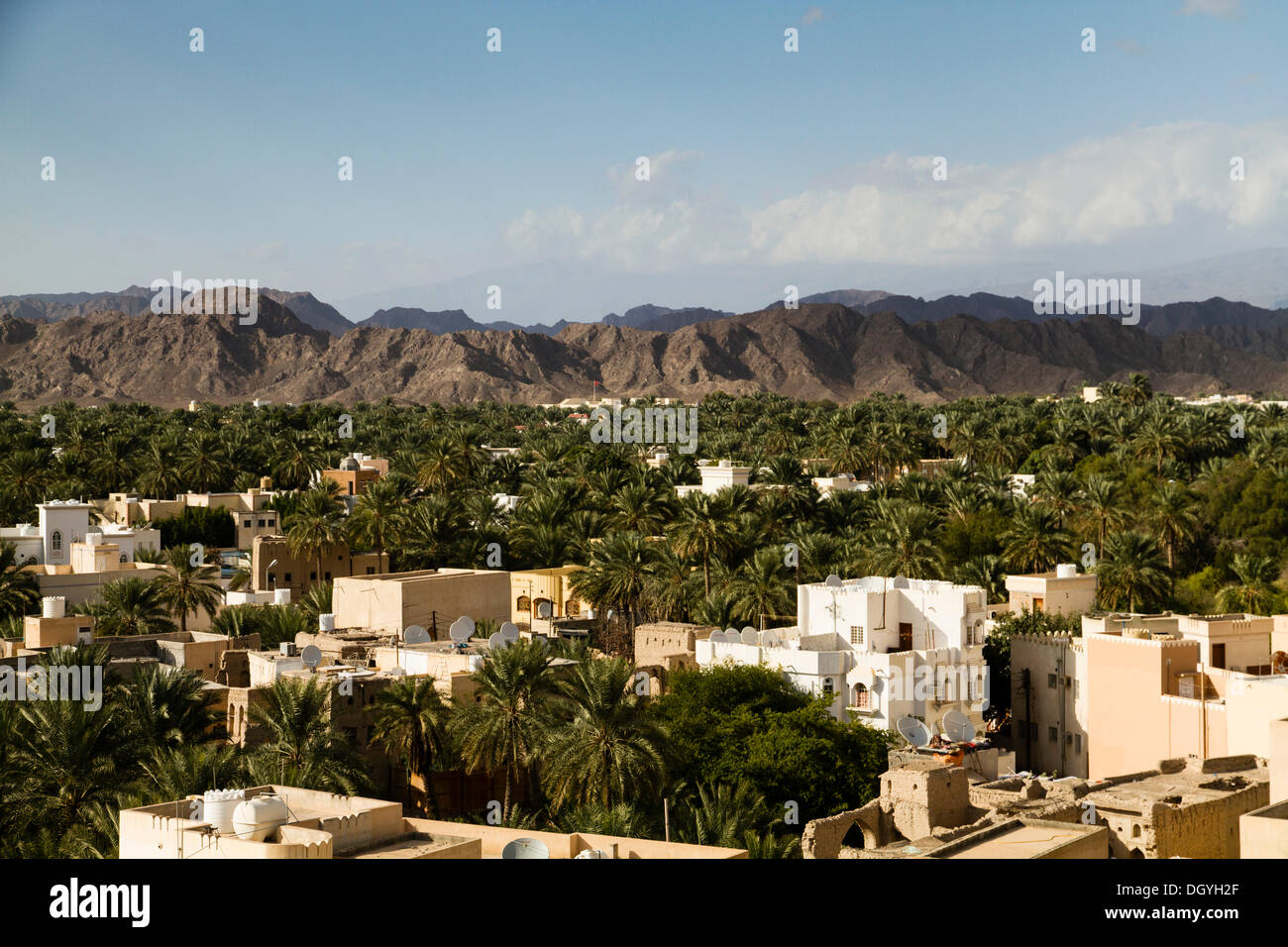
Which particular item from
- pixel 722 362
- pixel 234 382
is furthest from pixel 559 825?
A: pixel 722 362

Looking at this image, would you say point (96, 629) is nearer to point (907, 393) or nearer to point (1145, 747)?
point (1145, 747)

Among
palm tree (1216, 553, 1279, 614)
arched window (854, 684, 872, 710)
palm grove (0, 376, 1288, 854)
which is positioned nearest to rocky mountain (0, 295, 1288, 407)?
palm grove (0, 376, 1288, 854)

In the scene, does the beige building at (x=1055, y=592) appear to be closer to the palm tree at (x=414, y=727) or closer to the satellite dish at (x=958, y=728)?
the satellite dish at (x=958, y=728)

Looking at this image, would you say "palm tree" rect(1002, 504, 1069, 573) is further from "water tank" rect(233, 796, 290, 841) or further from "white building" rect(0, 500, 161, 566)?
"water tank" rect(233, 796, 290, 841)

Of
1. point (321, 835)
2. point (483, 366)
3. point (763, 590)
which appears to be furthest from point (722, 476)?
point (483, 366)

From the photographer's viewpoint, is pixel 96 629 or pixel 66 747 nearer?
pixel 66 747
